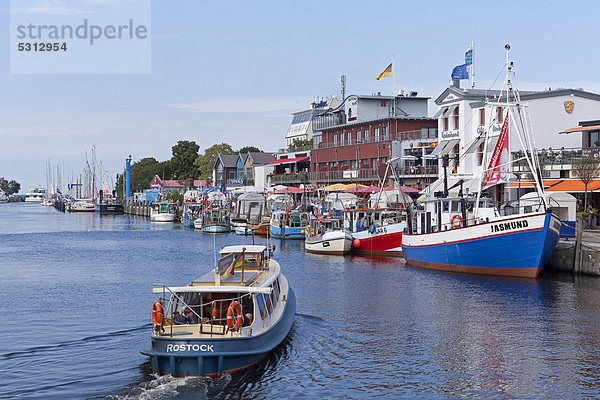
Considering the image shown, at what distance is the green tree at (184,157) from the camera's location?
616 ft

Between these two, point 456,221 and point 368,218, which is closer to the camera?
point 456,221

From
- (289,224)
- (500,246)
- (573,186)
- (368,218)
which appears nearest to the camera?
(500,246)

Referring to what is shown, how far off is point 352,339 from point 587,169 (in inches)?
1368

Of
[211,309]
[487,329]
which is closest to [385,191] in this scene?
[487,329]

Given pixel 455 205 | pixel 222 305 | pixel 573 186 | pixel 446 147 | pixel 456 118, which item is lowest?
pixel 222 305

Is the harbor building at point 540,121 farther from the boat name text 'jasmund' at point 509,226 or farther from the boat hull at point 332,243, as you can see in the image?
the boat name text 'jasmund' at point 509,226

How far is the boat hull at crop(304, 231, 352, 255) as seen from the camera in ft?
198

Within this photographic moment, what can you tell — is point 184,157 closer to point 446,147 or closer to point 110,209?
point 110,209

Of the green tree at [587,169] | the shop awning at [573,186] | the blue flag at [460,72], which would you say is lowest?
the shop awning at [573,186]

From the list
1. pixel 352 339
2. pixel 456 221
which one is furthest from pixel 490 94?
pixel 352 339

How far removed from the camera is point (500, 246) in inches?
1666

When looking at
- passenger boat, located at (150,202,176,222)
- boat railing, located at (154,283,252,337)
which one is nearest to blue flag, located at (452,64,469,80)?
boat railing, located at (154,283,252,337)

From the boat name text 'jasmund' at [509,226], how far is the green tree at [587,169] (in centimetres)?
1592

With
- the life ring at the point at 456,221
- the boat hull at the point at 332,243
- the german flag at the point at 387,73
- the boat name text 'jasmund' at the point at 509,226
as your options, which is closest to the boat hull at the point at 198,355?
the boat name text 'jasmund' at the point at 509,226
